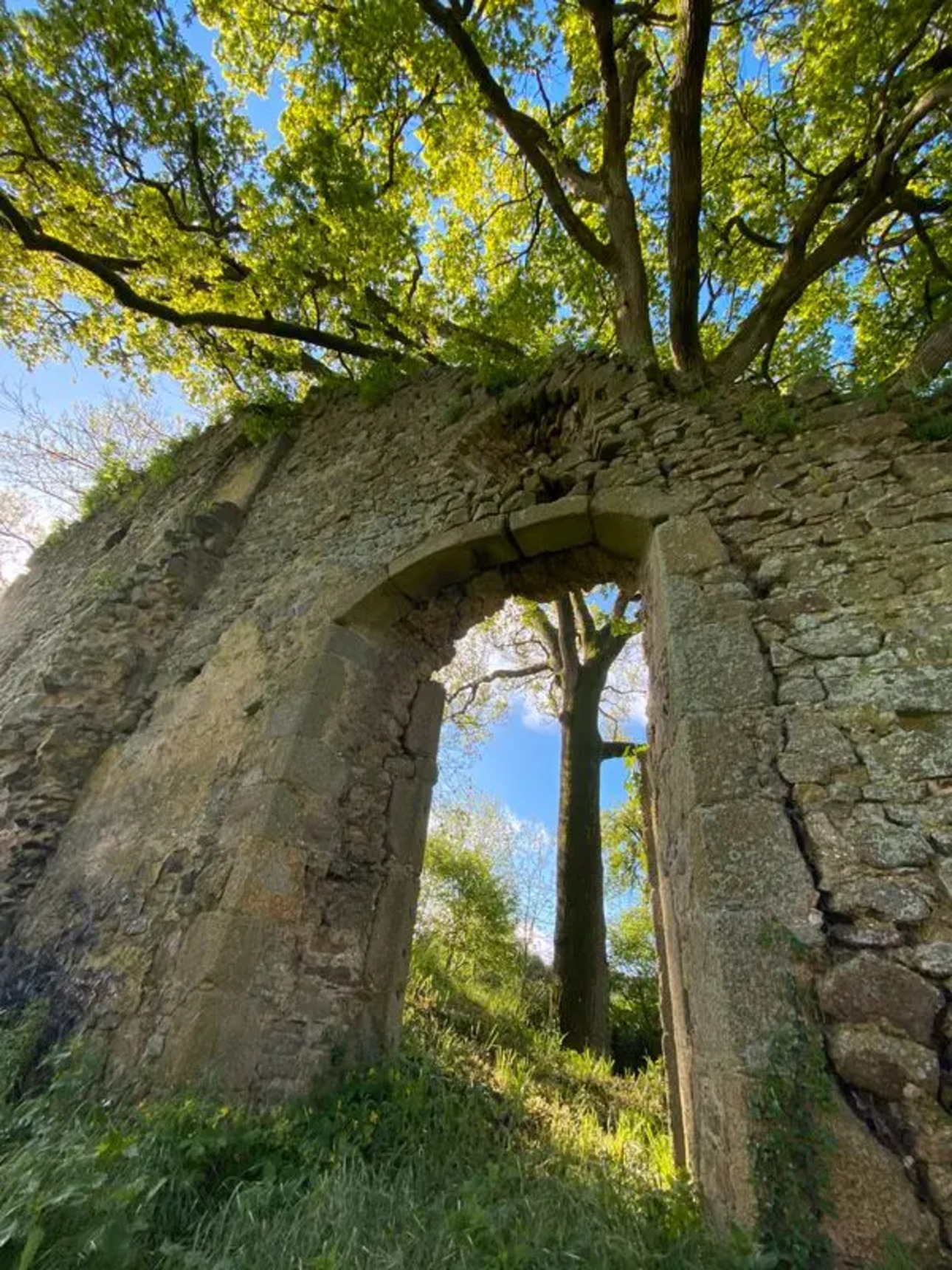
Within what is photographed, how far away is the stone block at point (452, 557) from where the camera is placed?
13.5 feet

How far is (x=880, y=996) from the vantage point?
A: 6.12 ft

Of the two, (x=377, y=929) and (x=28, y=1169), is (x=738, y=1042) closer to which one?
(x=28, y=1169)

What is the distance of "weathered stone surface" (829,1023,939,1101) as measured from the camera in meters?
1.74

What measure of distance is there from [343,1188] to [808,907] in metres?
1.86

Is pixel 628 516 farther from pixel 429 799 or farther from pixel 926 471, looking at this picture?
pixel 429 799

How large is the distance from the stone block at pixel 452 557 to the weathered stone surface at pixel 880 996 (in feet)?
9.50

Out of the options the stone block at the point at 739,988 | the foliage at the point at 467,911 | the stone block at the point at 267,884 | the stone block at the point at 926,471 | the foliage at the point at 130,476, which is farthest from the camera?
the foliage at the point at 467,911

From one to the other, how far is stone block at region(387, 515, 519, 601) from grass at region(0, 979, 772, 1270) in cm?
291

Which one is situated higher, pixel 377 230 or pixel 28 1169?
pixel 377 230

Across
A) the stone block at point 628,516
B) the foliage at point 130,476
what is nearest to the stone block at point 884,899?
the stone block at point 628,516

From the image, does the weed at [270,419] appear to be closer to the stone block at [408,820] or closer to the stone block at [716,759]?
the stone block at [408,820]

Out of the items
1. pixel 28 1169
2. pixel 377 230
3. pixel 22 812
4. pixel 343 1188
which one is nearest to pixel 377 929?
pixel 343 1188

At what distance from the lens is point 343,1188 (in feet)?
7.06

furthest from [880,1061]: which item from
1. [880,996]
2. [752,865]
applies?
[752,865]
